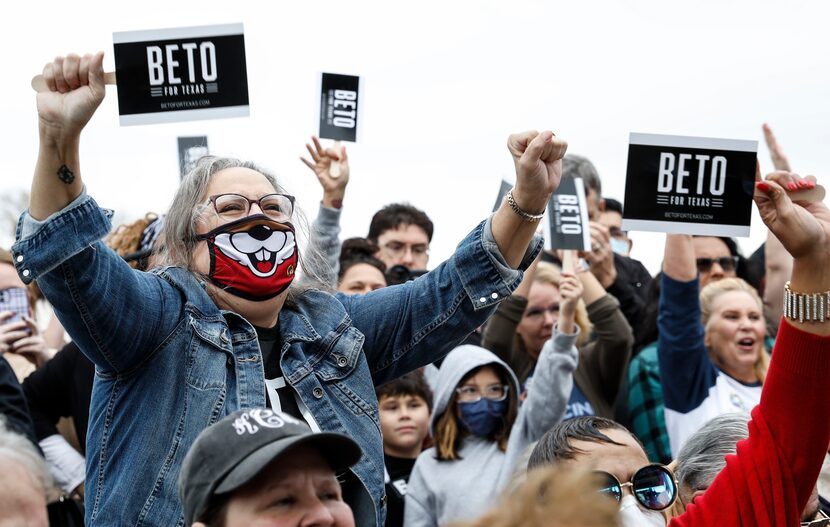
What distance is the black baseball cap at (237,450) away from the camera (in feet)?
7.07

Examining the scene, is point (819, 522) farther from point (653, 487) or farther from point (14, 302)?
point (14, 302)

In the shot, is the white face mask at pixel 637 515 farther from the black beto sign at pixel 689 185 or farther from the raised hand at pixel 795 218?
the black beto sign at pixel 689 185

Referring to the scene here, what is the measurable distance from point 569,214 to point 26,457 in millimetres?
3407

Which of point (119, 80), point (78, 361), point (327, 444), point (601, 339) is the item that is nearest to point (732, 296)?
point (601, 339)

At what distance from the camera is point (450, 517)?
17.0 ft

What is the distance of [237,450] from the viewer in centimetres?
218

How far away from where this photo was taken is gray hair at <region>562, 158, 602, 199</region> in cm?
727

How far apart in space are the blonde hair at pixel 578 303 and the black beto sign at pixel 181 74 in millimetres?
3203

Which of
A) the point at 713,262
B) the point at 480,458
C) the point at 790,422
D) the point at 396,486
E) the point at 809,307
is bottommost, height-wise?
the point at 396,486

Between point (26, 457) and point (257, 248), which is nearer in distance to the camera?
point (257, 248)

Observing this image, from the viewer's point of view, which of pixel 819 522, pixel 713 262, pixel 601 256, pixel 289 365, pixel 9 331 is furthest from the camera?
pixel 713 262

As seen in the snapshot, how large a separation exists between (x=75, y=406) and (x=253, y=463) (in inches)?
133

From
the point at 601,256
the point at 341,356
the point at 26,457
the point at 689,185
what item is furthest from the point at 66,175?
the point at 601,256

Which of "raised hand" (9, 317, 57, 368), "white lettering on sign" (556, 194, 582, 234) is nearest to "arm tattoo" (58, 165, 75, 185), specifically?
"raised hand" (9, 317, 57, 368)
